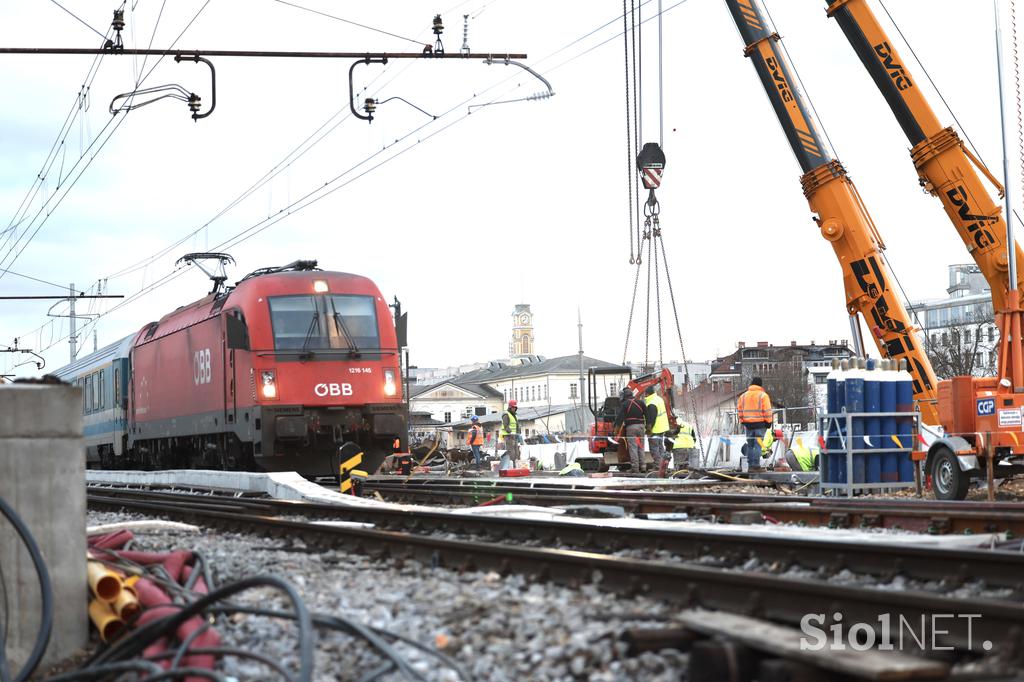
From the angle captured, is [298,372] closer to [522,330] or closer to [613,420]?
[613,420]

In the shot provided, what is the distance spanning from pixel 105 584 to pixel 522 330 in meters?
164

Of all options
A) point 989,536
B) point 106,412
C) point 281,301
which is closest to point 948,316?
point 106,412

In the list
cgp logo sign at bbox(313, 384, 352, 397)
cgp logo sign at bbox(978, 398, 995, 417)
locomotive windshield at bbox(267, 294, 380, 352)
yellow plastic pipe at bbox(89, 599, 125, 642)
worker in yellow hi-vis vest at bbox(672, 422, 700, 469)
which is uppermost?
locomotive windshield at bbox(267, 294, 380, 352)

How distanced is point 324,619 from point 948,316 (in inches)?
4613

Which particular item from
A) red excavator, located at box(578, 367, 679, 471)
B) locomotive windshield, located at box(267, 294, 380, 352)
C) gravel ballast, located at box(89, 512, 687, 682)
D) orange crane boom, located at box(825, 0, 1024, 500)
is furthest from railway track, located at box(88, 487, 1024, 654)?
red excavator, located at box(578, 367, 679, 471)

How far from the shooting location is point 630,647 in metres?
4.91

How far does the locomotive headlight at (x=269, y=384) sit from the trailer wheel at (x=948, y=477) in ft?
31.9

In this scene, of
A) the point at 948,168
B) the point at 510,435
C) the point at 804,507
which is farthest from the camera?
the point at 510,435

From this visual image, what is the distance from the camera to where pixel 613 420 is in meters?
24.8

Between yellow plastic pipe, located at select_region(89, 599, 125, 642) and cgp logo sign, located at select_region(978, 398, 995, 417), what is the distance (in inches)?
412

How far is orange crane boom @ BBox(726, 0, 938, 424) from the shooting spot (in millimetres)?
16109

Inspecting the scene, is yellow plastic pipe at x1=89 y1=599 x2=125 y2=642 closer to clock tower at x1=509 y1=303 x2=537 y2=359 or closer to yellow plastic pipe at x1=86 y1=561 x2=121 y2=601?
yellow plastic pipe at x1=86 y1=561 x2=121 y2=601

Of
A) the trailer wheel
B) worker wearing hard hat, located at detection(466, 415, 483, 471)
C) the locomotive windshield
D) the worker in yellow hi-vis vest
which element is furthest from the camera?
worker wearing hard hat, located at detection(466, 415, 483, 471)

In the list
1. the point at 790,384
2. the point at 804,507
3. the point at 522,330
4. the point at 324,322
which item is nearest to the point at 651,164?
the point at 324,322
